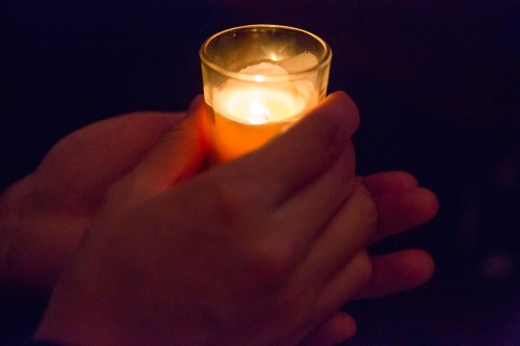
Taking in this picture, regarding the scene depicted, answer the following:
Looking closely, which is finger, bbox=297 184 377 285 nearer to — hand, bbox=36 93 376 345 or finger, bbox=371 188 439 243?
hand, bbox=36 93 376 345

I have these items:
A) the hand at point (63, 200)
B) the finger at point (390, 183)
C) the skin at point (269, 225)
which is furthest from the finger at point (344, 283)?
the hand at point (63, 200)

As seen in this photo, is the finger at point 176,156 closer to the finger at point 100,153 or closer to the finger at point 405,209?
the finger at point 100,153

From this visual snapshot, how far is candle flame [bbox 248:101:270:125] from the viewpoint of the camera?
106 centimetres

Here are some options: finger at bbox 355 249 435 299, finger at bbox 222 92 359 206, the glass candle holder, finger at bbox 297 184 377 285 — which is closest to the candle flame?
the glass candle holder

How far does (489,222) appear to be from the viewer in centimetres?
201

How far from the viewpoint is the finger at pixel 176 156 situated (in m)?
1.02

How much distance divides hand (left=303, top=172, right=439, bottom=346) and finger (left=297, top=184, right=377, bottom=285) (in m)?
0.22

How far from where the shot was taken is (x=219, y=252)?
2.82ft

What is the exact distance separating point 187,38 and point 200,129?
38.5 inches

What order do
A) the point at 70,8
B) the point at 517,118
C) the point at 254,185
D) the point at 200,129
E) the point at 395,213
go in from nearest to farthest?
the point at 254,185 < the point at 200,129 < the point at 395,213 < the point at 70,8 < the point at 517,118

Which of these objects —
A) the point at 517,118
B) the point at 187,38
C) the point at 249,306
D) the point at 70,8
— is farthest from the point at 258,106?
the point at 517,118

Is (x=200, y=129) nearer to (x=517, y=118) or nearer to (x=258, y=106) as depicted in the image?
(x=258, y=106)

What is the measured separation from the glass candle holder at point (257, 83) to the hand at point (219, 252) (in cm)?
9

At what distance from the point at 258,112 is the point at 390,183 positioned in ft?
1.91
